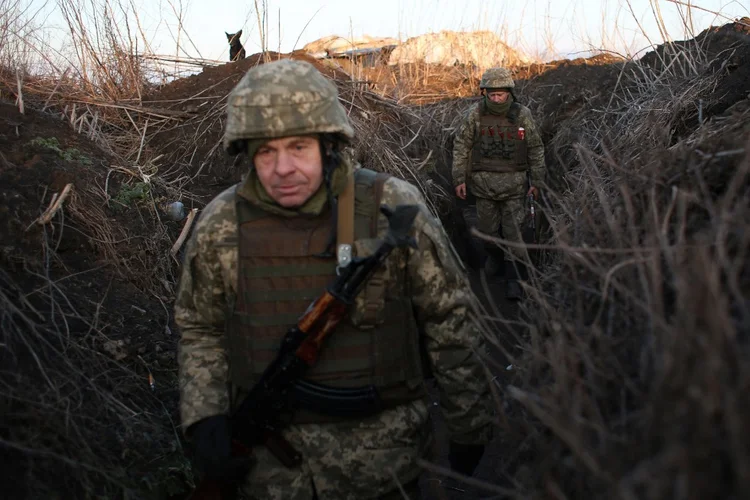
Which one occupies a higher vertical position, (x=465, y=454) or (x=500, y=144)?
(x=500, y=144)

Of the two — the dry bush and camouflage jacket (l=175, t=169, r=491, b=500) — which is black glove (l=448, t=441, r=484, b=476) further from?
the dry bush

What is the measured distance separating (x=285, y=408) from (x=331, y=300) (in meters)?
0.42

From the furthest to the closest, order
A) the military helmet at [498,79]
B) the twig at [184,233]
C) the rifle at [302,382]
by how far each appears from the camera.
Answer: the military helmet at [498,79], the twig at [184,233], the rifle at [302,382]

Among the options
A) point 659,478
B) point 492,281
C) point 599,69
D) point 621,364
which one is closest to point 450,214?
point 492,281

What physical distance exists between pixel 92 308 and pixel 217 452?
1704 mm

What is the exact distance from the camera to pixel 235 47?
8.49m

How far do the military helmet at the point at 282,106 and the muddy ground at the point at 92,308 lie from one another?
110 centimetres

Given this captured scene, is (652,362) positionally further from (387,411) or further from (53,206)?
(53,206)

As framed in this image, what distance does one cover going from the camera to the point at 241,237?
2.38 metres

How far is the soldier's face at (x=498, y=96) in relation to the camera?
7402 millimetres

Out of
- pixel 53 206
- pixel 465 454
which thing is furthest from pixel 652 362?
pixel 53 206

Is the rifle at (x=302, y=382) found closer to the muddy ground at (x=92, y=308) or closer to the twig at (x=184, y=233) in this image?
the muddy ground at (x=92, y=308)

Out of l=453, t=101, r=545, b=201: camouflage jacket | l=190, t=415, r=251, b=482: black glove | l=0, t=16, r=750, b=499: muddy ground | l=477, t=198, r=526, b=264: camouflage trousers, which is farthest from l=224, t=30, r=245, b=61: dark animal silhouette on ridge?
l=190, t=415, r=251, b=482: black glove

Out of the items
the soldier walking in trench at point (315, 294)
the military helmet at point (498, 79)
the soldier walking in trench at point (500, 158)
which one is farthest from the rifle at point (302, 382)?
the military helmet at point (498, 79)
